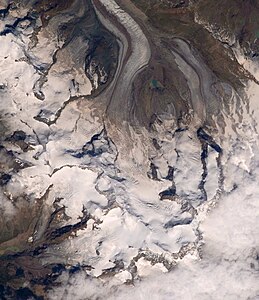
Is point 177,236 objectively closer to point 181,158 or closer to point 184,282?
point 184,282

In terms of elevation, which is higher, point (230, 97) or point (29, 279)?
point (230, 97)

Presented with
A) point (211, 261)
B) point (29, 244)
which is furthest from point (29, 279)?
point (211, 261)

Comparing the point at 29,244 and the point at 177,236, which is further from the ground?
the point at 177,236

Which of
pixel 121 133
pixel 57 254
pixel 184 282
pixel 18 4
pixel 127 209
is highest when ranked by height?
pixel 18 4

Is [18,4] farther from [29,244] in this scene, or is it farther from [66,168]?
[29,244]

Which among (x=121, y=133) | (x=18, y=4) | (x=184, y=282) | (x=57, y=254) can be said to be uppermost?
(x=18, y=4)

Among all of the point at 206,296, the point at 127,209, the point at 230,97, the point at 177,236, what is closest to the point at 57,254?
the point at 127,209
